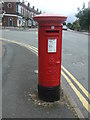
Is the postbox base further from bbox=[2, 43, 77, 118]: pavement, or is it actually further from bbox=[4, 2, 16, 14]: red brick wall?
bbox=[4, 2, 16, 14]: red brick wall

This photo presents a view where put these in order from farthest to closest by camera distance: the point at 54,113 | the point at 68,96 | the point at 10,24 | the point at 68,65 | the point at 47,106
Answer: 1. the point at 10,24
2. the point at 68,65
3. the point at 68,96
4. the point at 47,106
5. the point at 54,113

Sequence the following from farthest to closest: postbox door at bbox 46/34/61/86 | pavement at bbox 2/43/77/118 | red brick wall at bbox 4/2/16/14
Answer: red brick wall at bbox 4/2/16/14 → postbox door at bbox 46/34/61/86 → pavement at bbox 2/43/77/118

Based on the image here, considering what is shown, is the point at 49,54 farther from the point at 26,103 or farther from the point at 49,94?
the point at 26,103

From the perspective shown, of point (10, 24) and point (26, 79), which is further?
point (10, 24)

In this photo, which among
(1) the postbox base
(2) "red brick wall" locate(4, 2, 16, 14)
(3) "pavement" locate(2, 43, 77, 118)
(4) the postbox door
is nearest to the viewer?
(3) "pavement" locate(2, 43, 77, 118)

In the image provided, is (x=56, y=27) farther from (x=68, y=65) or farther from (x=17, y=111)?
(x=68, y=65)

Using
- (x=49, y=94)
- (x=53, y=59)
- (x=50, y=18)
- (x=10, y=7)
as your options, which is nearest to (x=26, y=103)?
(x=49, y=94)

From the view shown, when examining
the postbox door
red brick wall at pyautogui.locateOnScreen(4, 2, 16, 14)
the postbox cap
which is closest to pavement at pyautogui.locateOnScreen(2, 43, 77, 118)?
the postbox door

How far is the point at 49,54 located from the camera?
193 inches

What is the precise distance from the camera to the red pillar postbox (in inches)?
187

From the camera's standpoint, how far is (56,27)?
4.80 metres

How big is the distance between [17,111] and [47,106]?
637 millimetres

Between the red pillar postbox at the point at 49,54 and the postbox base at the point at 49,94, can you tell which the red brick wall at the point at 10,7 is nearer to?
the red pillar postbox at the point at 49,54

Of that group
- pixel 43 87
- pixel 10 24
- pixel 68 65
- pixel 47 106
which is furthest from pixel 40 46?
pixel 10 24
